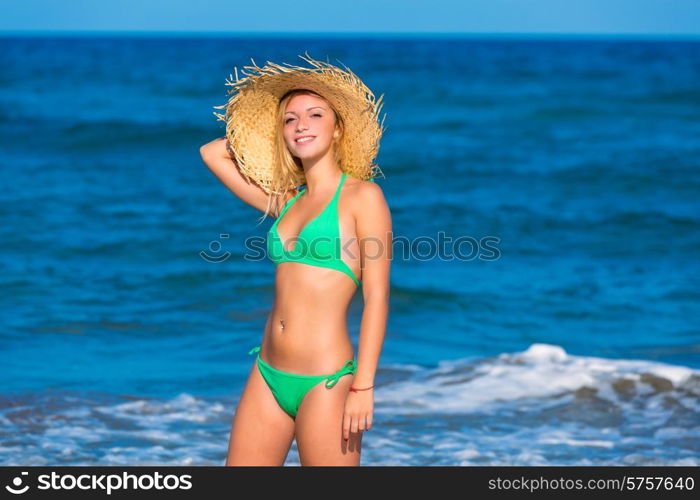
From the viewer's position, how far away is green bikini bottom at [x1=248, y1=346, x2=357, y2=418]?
3328mm

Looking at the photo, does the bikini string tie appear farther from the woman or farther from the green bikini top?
the green bikini top

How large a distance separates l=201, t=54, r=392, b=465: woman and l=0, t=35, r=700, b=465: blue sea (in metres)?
0.97

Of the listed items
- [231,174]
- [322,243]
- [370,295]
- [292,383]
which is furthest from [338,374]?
[231,174]

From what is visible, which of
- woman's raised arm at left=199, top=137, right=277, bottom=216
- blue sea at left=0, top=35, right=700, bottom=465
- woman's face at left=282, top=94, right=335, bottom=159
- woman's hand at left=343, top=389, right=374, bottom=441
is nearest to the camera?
woman's hand at left=343, top=389, right=374, bottom=441

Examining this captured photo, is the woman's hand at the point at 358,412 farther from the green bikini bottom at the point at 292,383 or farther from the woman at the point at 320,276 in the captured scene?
the green bikini bottom at the point at 292,383

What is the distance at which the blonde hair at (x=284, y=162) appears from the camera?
355 centimetres

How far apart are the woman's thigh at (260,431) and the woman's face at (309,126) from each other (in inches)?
32.6

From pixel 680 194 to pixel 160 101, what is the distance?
1462 centimetres

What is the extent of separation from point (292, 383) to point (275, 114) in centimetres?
105

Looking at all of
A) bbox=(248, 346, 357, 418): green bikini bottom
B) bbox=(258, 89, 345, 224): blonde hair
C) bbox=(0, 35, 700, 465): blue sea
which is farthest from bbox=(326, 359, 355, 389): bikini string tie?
bbox=(0, 35, 700, 465): blue sea

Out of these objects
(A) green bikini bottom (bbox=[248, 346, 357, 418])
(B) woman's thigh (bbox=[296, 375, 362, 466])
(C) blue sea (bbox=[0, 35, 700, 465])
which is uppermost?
(C) blue sea (bbox=[0, 35, 700, 465])

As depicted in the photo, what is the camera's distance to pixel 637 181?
15.0 meters

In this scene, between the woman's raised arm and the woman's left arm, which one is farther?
the woman's raised arm
